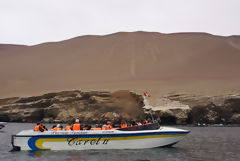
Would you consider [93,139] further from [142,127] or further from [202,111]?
[202,111]

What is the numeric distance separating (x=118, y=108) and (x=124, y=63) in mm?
40443

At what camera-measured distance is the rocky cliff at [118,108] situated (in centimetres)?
4312

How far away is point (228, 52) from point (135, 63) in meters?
27.9

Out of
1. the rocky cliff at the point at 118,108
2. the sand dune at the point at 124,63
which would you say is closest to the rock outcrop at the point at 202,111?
the rocky cliff at the point at 118,108

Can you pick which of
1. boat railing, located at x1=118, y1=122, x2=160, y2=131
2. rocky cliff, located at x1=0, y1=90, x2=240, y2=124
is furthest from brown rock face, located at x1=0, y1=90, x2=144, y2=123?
boat railing, located at x1=118, y1=122, x2=160, y2=131

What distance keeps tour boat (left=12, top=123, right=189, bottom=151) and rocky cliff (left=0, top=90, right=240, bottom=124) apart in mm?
23448

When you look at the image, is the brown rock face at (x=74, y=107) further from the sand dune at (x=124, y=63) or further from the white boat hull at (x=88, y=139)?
the white boat hull at (x=88, y=139)

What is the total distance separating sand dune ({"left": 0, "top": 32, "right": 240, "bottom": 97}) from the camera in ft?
234

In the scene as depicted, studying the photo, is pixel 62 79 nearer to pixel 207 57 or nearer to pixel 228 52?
pixel 207 57

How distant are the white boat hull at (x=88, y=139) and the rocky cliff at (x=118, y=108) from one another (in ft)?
77.2

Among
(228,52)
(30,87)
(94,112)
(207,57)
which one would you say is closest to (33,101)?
(94,112)

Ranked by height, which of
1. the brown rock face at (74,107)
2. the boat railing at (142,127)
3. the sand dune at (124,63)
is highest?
the sand dune at (124,63)

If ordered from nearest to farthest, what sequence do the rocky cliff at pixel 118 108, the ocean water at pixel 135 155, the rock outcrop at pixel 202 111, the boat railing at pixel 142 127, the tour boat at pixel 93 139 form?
the ocean water at pixel 135 155
the tour boat at pixel 93 139
the boat railing at pixel 142 127
the rock outcrop at pixel 202 111
the rocky cliff at pixel 118 108

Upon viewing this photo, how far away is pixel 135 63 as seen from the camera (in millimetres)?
88562
